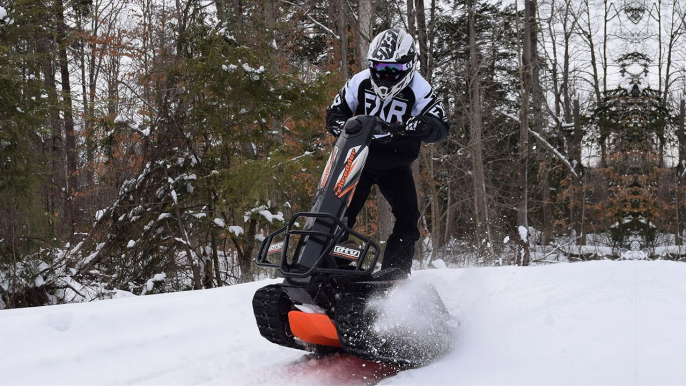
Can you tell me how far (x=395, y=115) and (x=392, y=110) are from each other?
0.04 metres

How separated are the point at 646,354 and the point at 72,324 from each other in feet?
11.3

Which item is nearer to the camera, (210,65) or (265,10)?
(210,65)

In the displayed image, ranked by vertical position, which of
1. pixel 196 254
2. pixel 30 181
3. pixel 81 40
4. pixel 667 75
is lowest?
pixel 196 254

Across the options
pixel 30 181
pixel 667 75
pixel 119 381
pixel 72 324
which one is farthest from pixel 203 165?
pixel 667 75

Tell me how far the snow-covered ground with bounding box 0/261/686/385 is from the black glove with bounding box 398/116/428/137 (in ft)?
4.42

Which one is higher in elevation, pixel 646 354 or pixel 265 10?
pixel 265 10

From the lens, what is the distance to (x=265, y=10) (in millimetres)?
11961

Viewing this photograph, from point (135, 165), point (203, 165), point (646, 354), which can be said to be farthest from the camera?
point (135, 165)

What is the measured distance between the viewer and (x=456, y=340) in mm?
3666

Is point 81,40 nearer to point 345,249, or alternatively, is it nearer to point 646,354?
point 345,249

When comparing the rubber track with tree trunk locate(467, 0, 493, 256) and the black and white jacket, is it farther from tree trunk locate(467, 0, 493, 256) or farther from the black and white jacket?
tree trunk locate(467, 0, 493, 256)

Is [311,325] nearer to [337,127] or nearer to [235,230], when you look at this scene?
[337,127]

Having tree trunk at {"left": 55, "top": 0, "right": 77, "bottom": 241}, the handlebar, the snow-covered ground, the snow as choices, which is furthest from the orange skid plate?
tree trunk at {"left": 55, "top": 0, "right": 77, "bottom": 241}

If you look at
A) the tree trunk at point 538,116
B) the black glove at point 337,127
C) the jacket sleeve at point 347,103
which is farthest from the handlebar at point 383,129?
the tree trunk at point 538,116
